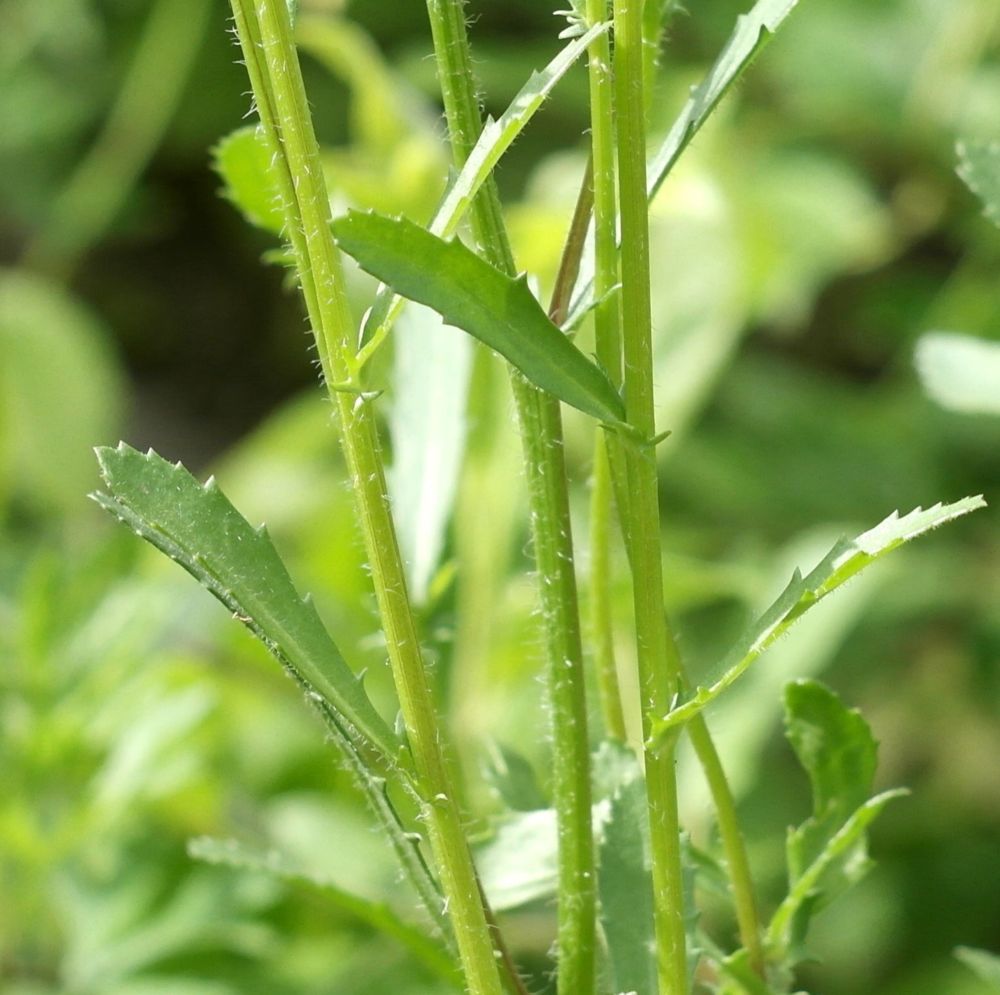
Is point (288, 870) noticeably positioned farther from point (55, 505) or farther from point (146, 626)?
point (55, 505)

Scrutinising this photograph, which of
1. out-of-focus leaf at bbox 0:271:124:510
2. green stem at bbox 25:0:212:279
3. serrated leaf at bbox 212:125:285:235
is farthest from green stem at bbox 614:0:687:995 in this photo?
green stem at bbox 25:0:212:279

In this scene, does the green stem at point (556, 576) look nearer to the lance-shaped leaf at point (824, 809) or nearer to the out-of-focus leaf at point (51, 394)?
the lance-shaped leaf at point (824, 809)

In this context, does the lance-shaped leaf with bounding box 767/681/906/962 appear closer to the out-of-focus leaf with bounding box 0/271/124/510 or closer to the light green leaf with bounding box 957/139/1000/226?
the light green leaf with bounding box 957/139/1000/226

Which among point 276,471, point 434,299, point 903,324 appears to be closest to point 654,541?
point 434,299

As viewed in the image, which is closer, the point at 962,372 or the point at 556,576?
the point at 556,576

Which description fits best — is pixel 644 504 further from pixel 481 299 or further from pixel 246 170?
pixel 246 170

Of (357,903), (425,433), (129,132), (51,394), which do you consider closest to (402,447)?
(425,433)
